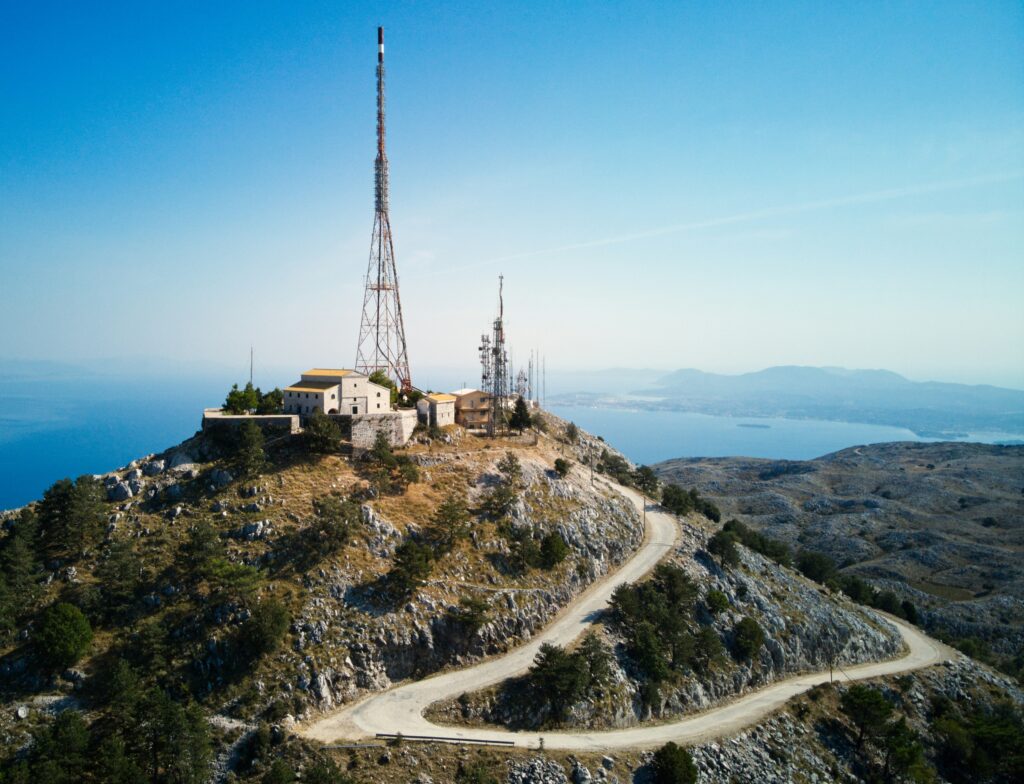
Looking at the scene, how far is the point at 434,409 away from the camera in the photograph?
75.1 meters

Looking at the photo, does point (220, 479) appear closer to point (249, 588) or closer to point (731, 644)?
point (249, 588)

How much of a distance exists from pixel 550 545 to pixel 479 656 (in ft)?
48.2

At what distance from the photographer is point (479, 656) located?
51.9m

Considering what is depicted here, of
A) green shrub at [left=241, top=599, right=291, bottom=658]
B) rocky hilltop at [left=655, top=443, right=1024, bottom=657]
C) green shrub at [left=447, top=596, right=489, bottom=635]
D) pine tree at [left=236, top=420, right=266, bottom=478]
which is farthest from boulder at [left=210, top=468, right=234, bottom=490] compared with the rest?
rocky hilltop at [left=655, top=443, right=1024, bottom=657]

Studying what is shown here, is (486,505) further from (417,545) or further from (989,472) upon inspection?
(989,472)

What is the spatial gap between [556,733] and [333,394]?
44.3m

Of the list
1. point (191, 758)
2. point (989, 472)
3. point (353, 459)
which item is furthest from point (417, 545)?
point (989, 472)

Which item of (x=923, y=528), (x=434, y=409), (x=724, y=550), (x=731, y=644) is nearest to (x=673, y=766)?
(x=731, y=644)

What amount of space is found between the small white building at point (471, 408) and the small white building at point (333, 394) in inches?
526

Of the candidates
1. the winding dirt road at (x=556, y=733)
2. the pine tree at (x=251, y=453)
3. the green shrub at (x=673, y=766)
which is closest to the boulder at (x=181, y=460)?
the pine tree at (x=251, y=453)

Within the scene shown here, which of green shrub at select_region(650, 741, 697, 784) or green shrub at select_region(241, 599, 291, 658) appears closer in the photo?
green shrub at select_region(650, 741, 697, 784)

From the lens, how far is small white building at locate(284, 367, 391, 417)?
6719 cm

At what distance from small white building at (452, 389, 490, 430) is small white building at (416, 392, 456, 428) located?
358 cm

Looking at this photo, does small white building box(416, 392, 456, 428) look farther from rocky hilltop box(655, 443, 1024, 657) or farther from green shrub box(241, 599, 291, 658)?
rocky hilltop box(655, 443, 1024, 657)
